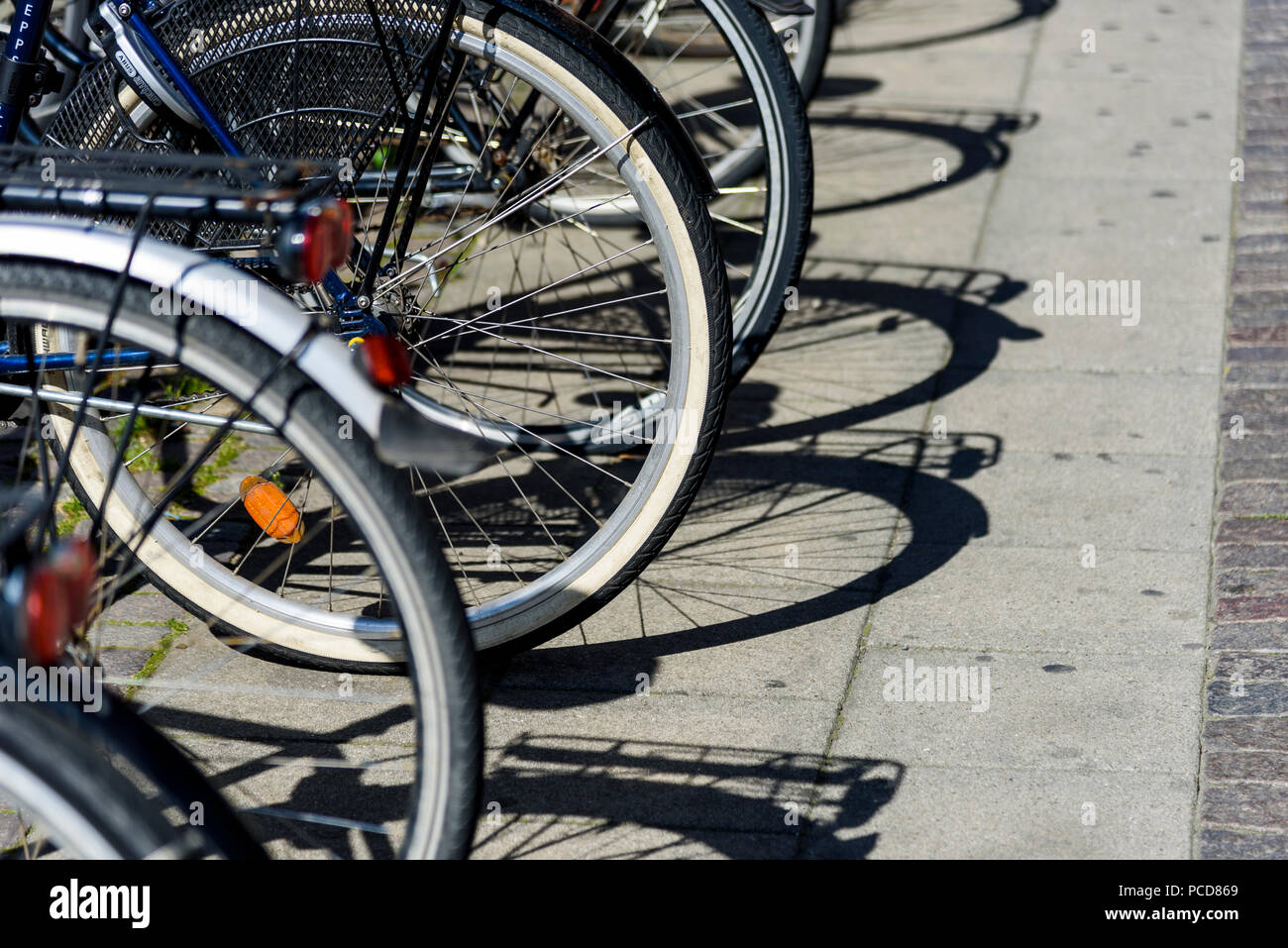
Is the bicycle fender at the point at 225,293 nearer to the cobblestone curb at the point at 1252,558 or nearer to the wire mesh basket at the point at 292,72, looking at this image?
the wire mesh basket at the point at 292,72

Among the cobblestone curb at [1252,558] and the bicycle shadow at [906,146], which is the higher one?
the bicycle shadow at [906,146]

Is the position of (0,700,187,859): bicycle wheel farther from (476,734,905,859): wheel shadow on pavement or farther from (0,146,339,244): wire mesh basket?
(476,734,905,859): wheel shadow on pavement

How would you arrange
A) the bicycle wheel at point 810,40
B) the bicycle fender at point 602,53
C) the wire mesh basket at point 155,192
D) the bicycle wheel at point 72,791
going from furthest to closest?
the bicycle wheel at point 810,40, the bicycle fender at point 602,53, the wire mesh basket at point 155,192, the bicycle wheel at point 72,791

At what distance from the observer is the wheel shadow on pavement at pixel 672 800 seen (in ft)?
8.71

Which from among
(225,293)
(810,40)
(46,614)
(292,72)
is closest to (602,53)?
(292,72)

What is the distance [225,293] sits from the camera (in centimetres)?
194

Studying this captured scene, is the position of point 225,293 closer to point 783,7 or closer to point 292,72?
point 292,72

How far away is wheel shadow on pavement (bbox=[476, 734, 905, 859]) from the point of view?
105 inches

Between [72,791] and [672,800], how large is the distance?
135 centimetres

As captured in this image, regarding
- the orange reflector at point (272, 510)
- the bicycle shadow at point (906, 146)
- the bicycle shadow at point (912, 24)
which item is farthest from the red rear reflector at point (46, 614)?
the bicycle shadow at point (912, 24)

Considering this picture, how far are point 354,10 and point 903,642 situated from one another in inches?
70.5

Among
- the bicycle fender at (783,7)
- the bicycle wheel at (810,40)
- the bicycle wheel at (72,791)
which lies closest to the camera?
the bicycle wheel at (72,791)

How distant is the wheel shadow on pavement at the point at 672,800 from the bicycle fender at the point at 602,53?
115cm
